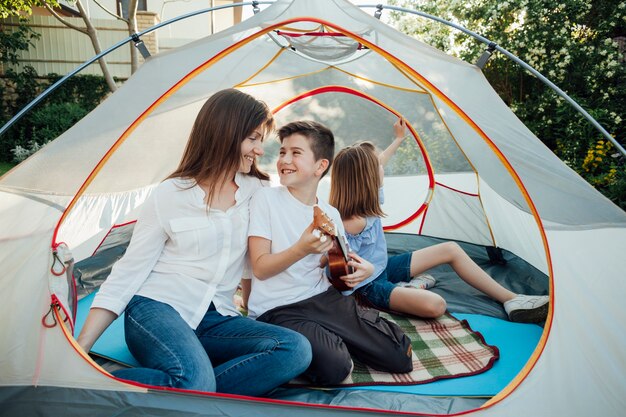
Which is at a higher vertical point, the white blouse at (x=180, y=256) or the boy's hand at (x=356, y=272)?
the white blouse at (x=180, y=256)

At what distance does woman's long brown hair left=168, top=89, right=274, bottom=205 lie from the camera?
1.61 m

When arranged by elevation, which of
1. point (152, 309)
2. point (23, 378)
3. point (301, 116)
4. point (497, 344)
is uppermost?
point (301, 116)

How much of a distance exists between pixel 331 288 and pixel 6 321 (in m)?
0.96

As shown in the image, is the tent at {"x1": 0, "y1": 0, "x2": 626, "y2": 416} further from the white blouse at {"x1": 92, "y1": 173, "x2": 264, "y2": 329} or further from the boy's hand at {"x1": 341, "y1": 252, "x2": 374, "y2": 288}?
the boy's hand at {"x1": 341, "y1": 252, "x2": 374, "y2": 288}

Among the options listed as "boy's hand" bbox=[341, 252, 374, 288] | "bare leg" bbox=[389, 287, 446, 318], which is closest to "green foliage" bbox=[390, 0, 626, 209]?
"bare leg" bbox=[389, 287, 446, 318]

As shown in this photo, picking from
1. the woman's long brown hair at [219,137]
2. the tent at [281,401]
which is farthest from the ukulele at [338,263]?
the tent at [281,401]

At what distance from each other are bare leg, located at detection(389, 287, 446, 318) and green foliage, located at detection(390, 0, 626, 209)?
2483 mm

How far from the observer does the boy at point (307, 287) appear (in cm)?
160

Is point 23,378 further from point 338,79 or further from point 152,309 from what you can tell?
point 338,79

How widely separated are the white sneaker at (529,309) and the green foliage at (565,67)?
225 cm

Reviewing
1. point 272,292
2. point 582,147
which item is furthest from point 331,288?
point 582,147

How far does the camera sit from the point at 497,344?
1.95 m

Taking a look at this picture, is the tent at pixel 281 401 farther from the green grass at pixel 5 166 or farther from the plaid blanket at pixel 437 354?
the green grass at pixel 5 166

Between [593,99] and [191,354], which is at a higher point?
[593,99]
